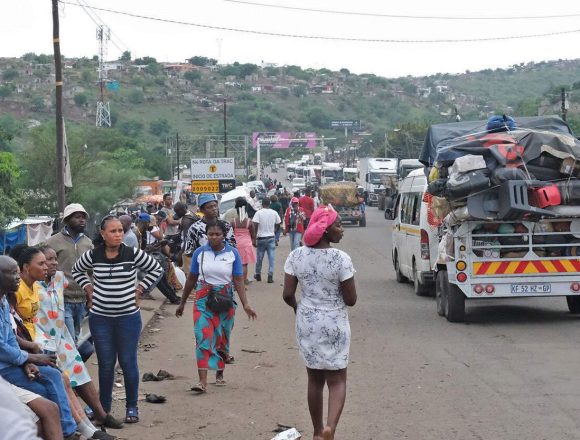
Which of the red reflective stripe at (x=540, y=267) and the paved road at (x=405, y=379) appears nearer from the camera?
the paved road at (x=405, y=379)

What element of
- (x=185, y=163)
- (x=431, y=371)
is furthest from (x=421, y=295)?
(x=185, y=163)

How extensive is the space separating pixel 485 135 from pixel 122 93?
14159 cm

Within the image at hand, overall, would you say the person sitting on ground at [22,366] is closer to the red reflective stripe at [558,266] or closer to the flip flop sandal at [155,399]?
the flip flop sandal at [155,399]

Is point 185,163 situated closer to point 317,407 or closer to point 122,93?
point 122,93

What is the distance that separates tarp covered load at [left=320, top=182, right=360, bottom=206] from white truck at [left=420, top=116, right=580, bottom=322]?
36629 millimetres

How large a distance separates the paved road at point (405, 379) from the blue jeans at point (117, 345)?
15.3 inches

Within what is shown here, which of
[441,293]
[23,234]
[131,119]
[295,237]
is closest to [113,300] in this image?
[441,293]

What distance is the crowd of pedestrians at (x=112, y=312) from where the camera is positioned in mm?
7531

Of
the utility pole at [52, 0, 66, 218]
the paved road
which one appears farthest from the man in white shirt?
the paved road

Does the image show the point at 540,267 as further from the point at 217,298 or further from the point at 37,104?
the point at 37,104

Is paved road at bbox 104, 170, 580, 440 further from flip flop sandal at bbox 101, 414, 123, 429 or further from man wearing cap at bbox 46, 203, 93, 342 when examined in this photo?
man wearing cap at bbox 46, 203, 93, 342

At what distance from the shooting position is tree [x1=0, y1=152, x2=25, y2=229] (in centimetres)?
3487

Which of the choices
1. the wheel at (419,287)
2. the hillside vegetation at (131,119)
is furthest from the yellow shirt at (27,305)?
the hillside vegetation at (131,119)

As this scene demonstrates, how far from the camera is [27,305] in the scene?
8398 millimetres
